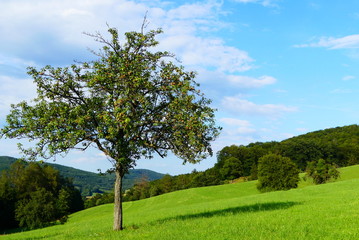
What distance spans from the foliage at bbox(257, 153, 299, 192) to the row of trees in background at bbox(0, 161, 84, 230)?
49725 mm

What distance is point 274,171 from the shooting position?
8056 centimetres

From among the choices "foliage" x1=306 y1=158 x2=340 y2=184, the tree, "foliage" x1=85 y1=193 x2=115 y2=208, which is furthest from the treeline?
"foliage" x1=306 y1=158 x2=340 y2=184

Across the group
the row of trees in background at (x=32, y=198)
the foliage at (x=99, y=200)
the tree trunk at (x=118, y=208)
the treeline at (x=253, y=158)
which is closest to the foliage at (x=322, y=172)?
the treeline at (x=253, y=158)

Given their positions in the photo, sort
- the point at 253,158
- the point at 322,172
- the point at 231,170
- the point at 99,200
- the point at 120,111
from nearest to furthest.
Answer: the point at 120,111
the point at 322,172
the point at 231,170
the point at 253,158
the point at 99,200

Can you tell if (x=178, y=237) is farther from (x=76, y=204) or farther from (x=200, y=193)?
(x=76, y=204)

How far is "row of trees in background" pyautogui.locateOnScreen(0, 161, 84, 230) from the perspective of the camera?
240 feet

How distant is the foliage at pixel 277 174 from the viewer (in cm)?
7906

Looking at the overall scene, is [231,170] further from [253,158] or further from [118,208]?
[118,208]

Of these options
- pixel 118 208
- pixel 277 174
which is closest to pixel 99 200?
pixel 277 174

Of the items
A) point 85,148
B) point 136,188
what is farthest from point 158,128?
point 136,188

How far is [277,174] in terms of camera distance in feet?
262

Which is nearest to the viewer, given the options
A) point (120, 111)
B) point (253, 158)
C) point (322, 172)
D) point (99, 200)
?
point (120, 111)

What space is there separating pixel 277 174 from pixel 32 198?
203ft

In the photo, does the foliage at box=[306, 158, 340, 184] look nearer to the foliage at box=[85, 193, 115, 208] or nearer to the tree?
the tree
